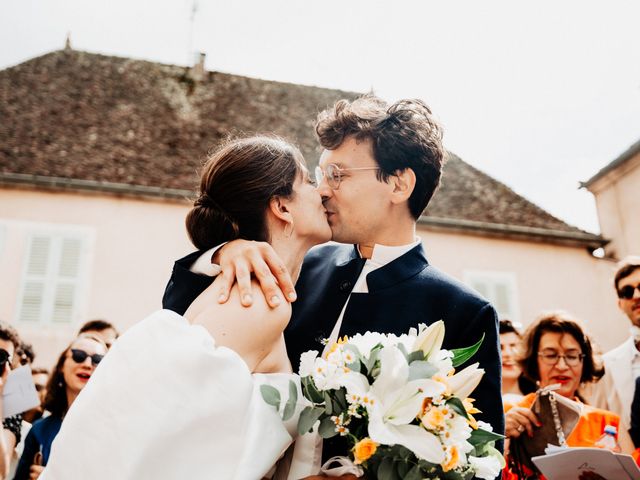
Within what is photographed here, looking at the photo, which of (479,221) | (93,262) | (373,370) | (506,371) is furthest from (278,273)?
(479,221)

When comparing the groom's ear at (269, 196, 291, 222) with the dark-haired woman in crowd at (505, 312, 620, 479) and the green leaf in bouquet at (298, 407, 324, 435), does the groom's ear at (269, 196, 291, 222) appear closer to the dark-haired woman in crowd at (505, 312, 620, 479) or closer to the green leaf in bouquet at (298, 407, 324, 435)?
the green leaf in bouquet at (298, 407, 324, 435)

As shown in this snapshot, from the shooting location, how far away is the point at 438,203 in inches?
569

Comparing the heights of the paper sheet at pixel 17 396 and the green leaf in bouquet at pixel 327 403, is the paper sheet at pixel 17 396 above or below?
above

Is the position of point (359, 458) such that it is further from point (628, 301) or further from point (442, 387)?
point (628, 301)

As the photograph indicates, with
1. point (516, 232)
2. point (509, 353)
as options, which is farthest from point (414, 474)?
point (516, 232)

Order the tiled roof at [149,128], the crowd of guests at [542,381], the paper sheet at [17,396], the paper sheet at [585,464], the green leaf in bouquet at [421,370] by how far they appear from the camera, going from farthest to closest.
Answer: the tiled roof at [149,128], the paper sheet at [17,396], the crowd of guests at [542,381], the paper sheet at [585,464], the green leaf in bouquet at [421,370]

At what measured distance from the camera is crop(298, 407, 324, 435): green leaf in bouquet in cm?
200

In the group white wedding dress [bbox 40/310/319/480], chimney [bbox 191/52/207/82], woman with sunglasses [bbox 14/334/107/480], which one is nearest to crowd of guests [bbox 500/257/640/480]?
white wedding dress [bbox 40/310/319/480]

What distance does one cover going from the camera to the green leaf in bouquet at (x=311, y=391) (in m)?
2.06

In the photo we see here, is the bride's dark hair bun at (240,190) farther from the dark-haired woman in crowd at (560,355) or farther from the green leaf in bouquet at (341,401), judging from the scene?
the dark-haired woman in crowd at (560,355)

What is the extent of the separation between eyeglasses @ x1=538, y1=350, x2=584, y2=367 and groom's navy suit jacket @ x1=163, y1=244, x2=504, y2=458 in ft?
7.40

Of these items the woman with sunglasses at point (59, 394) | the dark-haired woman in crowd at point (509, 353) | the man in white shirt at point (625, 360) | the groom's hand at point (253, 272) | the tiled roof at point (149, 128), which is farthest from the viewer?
the tiled roof at point (149, 128)

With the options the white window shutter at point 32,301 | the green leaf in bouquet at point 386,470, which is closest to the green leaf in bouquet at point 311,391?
the green leaf in bouquet at point 386,470

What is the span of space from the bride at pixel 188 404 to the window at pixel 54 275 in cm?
1008
